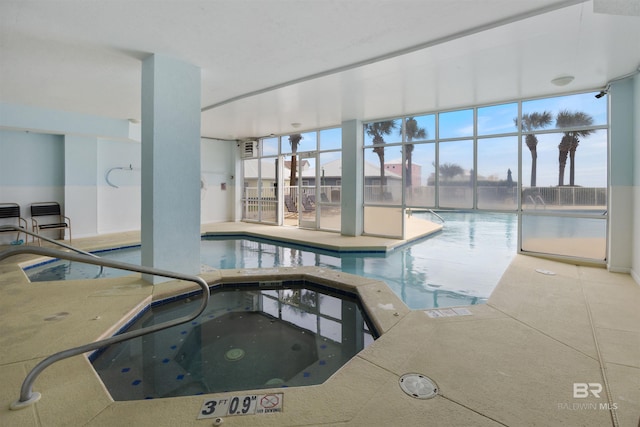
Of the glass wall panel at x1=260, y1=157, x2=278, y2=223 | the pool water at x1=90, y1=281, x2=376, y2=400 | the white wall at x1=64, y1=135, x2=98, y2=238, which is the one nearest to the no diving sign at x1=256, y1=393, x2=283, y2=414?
the pool water at x1=90, y1=281, x2=376, y2=400

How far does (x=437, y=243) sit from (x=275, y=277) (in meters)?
4.79

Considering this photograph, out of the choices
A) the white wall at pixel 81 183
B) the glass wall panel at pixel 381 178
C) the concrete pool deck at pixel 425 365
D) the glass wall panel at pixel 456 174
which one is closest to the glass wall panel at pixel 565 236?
the glass wall panel at pixel 456 174

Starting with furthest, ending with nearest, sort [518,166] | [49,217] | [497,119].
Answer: [49,217]
[497,119]
[518,166]

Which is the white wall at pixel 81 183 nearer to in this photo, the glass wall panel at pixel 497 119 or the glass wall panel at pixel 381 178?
the glass wall panel at pixel 381 178

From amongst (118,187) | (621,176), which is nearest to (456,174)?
(621,176)

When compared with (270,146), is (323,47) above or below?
below

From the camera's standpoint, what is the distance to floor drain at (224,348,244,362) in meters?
2.65

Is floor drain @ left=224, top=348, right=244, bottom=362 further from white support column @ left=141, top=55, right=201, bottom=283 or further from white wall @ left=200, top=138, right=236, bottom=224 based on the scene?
white wall @ left=200, top=138, right=236, bottom=224

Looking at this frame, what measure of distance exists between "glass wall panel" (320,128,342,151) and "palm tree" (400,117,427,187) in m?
2.00

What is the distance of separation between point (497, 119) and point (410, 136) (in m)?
1.75

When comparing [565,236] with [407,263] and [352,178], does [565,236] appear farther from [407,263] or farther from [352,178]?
[352,178]

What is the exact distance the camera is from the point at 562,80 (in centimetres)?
470

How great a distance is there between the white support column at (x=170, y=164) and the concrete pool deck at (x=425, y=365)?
526 mm

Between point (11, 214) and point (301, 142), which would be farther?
point (301, 142)
